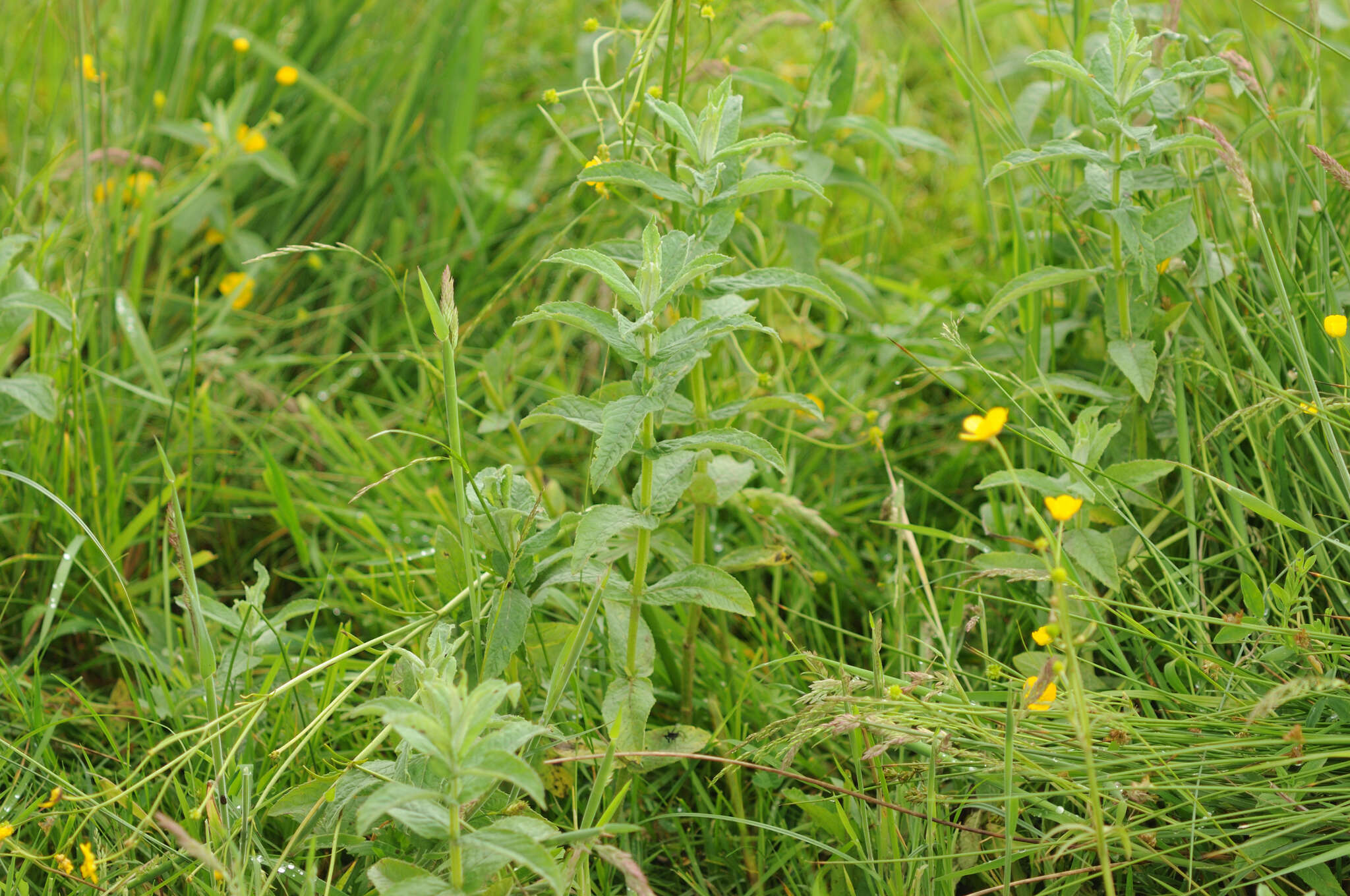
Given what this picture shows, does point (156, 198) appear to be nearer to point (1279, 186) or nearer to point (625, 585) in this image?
point (625, 585)

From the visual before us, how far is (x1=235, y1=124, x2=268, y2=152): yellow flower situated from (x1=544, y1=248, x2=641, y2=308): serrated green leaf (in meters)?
1.42

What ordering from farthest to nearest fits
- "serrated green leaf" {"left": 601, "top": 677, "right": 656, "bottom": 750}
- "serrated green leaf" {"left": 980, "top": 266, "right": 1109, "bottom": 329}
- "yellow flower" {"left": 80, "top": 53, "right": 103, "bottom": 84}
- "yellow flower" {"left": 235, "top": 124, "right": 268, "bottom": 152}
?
1. "yellow flower" {"left": 235, "top": 124, "right": 268, "bottom": 152}
2. "yellow flower" {"left": 80, "top": 53, "right": 103, "bottom": 84}
3. "serrated green leaf" {"left": 980, "top": 266, "right": 1109, "bottom": 329}
4. "serrated green leaf" {"left": 601, "top": 677, "right": 656, "bottom": 750}

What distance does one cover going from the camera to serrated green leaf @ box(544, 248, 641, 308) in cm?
131

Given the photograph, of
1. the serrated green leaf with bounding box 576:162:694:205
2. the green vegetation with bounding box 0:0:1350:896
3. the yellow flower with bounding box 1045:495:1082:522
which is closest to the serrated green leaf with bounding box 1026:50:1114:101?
the green vegetation with bounding box 0:0:1350:896

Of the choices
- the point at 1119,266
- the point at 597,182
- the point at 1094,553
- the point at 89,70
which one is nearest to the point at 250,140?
the point at 89,70

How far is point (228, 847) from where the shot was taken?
4.05 feet

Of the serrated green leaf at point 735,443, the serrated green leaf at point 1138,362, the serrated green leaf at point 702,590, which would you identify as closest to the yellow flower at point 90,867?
the serrated green leaf at point 702,590

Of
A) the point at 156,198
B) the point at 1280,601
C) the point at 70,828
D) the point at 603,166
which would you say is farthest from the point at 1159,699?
the point at 156,198

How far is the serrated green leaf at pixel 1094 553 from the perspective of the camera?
58.2 inches

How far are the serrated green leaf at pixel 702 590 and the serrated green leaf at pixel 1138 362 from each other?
0.68 metres

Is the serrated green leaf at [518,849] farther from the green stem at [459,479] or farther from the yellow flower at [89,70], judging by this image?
the yellow flower at [89,70]

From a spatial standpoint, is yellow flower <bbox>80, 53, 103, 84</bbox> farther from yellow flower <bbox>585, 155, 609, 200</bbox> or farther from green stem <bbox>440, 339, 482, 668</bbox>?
green stem <bbox>440, 339, 482, 668</bbox>

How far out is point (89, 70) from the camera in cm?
236

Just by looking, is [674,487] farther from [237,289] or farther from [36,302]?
[237,289]
